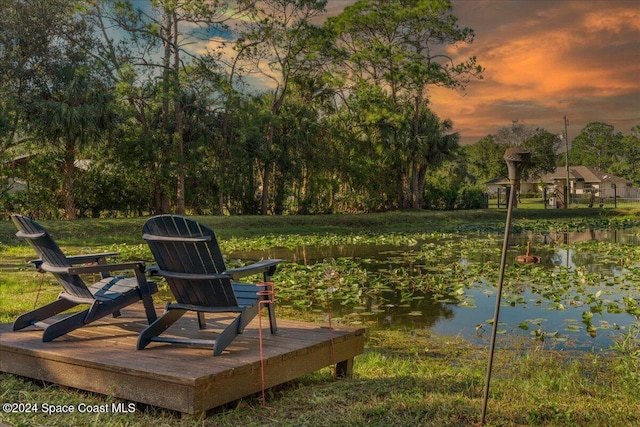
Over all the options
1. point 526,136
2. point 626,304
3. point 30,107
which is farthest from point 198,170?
point 526,136

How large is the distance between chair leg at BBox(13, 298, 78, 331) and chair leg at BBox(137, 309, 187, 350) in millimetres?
1016

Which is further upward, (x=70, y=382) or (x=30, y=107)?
(x=30, y=107)

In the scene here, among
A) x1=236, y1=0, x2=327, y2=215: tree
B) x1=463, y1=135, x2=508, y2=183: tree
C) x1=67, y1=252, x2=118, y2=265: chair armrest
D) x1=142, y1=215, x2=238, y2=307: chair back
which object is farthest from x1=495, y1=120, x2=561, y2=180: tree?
x1=142, y1=215, x2=238, y2=307: chair back

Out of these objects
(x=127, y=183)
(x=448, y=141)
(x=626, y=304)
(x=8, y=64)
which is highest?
(x=8, y=64)

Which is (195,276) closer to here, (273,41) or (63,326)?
(63,326)

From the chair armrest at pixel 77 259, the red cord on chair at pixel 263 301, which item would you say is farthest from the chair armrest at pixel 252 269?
the chair armrest at pixel 77 259

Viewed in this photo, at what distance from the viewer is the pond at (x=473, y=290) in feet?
23.6

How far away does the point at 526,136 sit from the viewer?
5894 centimetres

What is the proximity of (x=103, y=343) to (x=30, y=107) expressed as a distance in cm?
1997

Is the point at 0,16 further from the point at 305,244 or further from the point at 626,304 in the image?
the point at 626,304

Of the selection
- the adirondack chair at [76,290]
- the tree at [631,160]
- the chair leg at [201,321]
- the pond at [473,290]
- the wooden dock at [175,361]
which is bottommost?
the pond at [473,290]

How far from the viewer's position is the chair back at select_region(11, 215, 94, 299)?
489 centimetres

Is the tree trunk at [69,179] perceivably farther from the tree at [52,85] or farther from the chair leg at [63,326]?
the chair leg at [63,326]

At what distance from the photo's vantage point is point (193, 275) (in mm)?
4352
